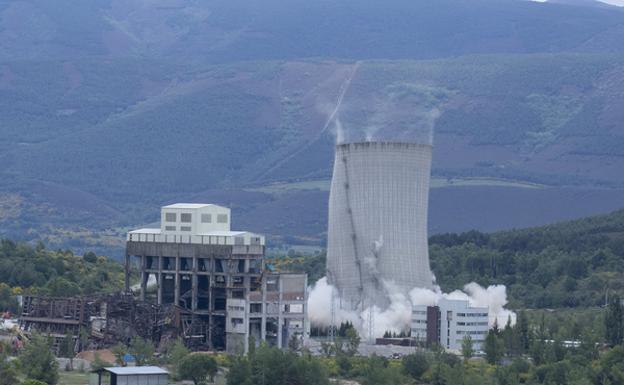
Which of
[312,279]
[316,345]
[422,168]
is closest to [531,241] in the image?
[312,279]

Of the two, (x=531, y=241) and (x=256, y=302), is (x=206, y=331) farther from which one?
(x=531, y=241)

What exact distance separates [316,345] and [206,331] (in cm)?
534

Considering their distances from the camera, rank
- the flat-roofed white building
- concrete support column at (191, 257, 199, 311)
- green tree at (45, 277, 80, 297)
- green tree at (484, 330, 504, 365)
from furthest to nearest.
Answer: green tree at (45, 277, 80, 297) → concrete support column at (191, 257, 199, 311) → the flat-roofed white building → green tree at (484, 330, 504, 365)

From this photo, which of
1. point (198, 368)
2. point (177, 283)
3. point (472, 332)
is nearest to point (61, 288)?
point (177, 283)

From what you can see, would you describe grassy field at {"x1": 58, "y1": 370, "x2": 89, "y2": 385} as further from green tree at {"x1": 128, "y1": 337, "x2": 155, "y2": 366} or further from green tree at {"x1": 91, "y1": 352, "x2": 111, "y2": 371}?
green tree at {"x1": 128, "y1": 337, "x2": 155, "y2": 366}

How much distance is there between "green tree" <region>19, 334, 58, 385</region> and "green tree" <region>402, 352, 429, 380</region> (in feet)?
45.1

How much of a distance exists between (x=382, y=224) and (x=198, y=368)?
28237 mm

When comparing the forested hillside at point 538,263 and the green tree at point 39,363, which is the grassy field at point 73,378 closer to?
the green tree at point 39,363

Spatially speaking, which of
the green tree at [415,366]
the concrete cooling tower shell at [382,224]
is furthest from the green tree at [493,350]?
the concrete cooling tower shell at [382,224]

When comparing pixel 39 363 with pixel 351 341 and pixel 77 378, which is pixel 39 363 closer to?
pixel 77 378

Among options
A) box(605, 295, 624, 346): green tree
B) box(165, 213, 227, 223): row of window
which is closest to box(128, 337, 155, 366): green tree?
box(165, 213, 227, 223): row of window

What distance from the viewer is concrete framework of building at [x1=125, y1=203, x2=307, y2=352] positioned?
82.8m

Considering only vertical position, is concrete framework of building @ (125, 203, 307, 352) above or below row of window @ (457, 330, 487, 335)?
above

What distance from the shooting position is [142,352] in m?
74.5
